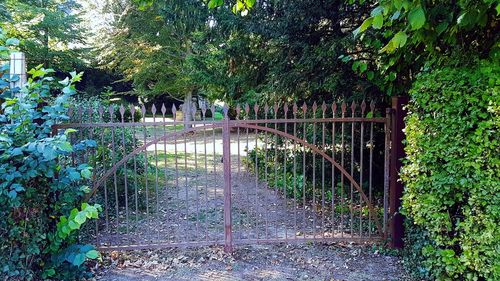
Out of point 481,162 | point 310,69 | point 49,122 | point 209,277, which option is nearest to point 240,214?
point 209,277

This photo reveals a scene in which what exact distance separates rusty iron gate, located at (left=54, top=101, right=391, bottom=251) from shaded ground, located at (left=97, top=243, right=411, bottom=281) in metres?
0.13

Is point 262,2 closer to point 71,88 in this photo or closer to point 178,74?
point 71,88

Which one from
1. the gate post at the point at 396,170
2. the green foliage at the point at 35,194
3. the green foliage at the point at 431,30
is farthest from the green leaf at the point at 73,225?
the gate post at the point at 396,170

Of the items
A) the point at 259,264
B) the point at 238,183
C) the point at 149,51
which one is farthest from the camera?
the point at 149,51

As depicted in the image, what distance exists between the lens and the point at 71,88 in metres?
2.94

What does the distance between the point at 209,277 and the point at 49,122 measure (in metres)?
1.97

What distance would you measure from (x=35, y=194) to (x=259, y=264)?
215 cm

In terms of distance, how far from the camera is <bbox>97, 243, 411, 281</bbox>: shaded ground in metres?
3.38

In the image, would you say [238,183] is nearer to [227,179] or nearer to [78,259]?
[227,179]

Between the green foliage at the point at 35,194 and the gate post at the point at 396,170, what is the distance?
2.92 meters

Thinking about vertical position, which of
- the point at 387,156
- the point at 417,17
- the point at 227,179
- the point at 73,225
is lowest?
the point at 73,225

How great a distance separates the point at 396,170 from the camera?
3.72m

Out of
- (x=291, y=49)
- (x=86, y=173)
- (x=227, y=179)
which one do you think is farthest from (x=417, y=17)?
(x=291, y=49)

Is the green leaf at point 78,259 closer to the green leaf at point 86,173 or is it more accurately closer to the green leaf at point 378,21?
the green leaf at point 86,173
